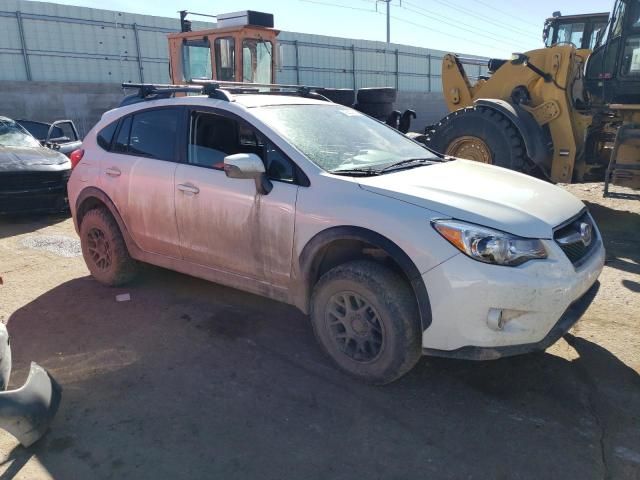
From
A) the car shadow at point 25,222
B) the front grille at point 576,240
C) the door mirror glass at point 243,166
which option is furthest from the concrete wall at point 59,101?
the front grille at point 576,240

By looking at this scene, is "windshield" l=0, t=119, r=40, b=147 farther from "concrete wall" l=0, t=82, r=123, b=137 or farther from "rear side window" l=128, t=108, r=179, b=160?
"concrete wall" l=0, t=82, r=123, b=137

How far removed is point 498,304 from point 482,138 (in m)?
5.35

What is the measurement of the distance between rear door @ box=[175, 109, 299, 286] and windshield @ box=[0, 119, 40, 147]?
553cm

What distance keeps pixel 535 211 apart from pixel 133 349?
2.89m

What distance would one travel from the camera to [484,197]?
305 cm

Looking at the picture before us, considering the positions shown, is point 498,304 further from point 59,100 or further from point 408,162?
point 59,100

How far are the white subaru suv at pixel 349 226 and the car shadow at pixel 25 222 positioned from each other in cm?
315

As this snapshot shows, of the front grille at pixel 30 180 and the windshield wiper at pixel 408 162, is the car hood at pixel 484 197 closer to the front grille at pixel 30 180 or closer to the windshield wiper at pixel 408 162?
the windshield wiper at pixel 408 162


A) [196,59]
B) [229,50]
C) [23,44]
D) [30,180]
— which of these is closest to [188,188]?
[30,180]

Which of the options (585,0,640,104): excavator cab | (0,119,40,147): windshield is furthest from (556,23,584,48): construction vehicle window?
(0,119,40,147): windshield

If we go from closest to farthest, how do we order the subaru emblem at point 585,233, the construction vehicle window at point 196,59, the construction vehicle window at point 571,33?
1. the subaru emblem at point 585,233
2. the construction vehicle window at point 196,59
3. the construction vehicle window at point 571,33

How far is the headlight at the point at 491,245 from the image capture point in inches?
108

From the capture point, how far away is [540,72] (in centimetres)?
757

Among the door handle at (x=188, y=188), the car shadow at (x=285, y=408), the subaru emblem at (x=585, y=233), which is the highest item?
the door handle at (x=188, y=188)
